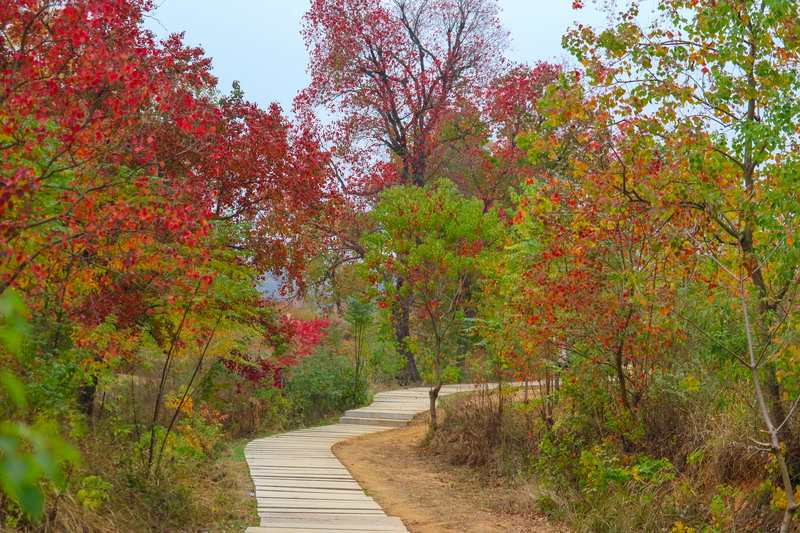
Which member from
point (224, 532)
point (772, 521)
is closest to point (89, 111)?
point (224, 532)

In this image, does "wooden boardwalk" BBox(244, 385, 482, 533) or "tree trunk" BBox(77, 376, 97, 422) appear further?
"tree trunk" BBox(77, 376, 97, 422)

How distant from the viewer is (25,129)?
448 cm

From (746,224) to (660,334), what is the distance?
1.71 meters

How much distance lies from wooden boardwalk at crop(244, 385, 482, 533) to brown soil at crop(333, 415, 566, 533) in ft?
0.80

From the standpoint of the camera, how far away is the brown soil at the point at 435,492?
6.80 meters

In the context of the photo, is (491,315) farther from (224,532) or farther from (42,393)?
(42,393)

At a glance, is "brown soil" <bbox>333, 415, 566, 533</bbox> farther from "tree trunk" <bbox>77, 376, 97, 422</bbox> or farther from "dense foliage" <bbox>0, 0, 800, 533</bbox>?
"tree trunk" <bbox>77, 376, 97, 422</bbox>

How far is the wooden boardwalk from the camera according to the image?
6117mm

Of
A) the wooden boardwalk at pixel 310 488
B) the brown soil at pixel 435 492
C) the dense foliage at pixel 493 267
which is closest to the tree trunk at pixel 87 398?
the dense foliage at pixel 493 267

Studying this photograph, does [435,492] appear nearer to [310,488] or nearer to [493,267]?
[310,488]

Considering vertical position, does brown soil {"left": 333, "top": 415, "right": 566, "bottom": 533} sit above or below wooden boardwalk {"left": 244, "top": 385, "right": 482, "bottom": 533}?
below

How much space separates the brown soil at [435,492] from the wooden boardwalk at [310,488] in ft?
0.80

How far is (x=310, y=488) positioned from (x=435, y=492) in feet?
4.94

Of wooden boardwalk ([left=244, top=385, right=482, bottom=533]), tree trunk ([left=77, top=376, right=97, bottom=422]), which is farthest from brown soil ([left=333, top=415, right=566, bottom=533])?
tree trunk ([left=77, top=376, right=97, bottom=422])
